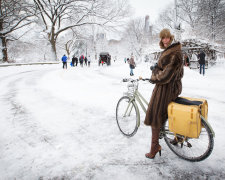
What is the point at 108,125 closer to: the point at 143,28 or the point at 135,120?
the point at 135,120

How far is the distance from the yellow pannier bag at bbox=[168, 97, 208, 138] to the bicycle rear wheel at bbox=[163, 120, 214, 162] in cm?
17

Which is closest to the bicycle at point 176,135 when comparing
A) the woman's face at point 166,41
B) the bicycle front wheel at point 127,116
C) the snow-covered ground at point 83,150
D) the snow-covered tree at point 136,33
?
the bicycle front wheel at point 127,116

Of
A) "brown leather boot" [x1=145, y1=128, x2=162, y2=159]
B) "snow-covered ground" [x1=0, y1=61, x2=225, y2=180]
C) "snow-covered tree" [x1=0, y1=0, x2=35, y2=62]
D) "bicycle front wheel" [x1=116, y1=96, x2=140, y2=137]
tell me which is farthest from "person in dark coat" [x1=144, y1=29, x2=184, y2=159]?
"snow-covered tree" [x1=0, y1=0, x2=35, y2=62]

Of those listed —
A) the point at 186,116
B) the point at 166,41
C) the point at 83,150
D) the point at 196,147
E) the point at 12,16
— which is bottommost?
the point at 83,150

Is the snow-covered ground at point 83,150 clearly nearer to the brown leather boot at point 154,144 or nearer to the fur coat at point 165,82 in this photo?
the brown leather boot at point 154,144

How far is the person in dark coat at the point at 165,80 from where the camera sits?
6.65 feet

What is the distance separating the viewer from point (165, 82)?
206cm

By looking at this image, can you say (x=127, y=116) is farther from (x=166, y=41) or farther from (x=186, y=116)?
(x=166, y=41)

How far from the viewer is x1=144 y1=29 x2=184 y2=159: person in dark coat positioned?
2.03m

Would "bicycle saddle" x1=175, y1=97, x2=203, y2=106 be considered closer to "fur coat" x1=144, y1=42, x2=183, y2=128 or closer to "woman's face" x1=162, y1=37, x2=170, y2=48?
"fur coat" x1=144, y1=42, x2=183, y2=128

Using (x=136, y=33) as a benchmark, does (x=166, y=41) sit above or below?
below

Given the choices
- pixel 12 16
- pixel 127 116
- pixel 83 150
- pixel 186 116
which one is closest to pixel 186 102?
pixel 186 116

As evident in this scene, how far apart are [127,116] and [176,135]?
1185 mm

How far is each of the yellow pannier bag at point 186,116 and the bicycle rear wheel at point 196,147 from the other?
174 millimetres
